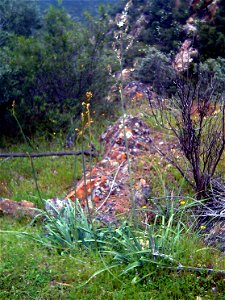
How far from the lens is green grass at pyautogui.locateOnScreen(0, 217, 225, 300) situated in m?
3.45

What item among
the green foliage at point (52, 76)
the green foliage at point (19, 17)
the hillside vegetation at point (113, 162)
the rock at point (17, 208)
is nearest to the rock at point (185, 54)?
the hillside vegetation at point (113, 162)

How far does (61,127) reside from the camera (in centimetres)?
869

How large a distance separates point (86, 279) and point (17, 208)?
6.81ft

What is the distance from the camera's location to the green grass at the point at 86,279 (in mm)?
3453

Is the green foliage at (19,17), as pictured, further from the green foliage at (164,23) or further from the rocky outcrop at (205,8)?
the rocky outcrop at (205,8)

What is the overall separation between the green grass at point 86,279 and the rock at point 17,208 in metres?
1.46

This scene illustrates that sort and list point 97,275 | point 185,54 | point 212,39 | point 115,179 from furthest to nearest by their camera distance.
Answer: point 212,39, point 185,54, point 115,179, point 97,275

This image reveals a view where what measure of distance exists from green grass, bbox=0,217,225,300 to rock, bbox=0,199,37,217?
1464 millimetres

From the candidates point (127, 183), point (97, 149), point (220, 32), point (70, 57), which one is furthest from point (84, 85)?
point (127, 183)

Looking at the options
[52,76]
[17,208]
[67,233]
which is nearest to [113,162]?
[17,208]

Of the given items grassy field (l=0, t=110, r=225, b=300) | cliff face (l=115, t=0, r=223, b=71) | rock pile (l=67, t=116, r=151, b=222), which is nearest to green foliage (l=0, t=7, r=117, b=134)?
cliff face (l=115, t=0, r=223, b=71)

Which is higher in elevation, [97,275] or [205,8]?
[205,8]

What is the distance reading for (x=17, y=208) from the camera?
18.0ft

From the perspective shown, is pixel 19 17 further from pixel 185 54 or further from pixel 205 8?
pixel 205 8
